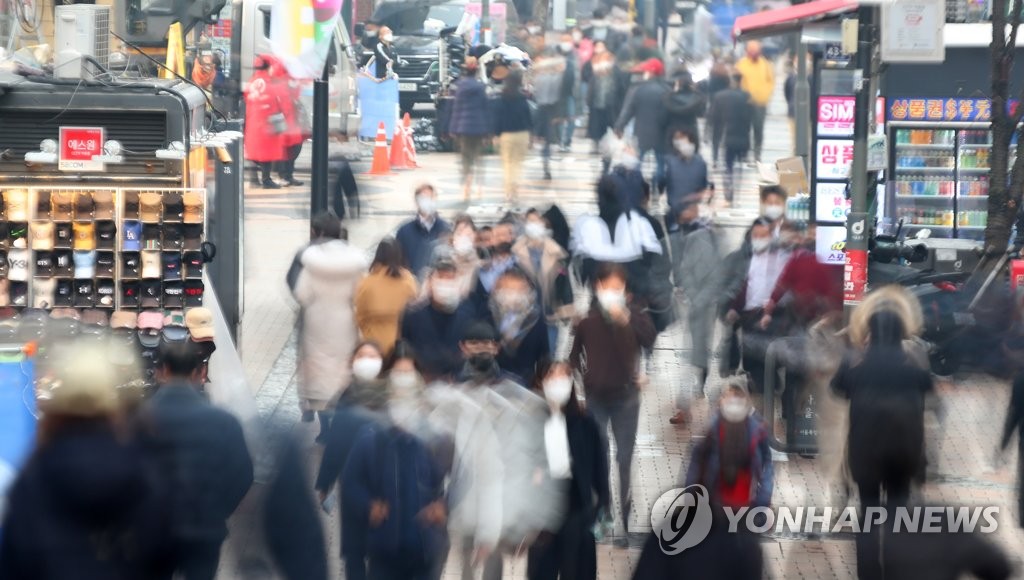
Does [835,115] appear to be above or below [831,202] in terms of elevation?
above

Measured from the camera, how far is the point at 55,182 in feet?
43.1

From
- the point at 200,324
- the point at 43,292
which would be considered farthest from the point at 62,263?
the point at 200,324

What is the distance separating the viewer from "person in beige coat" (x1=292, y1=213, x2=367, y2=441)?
11797mm

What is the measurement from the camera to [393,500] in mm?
7848

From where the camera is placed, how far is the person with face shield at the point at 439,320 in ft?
35.2

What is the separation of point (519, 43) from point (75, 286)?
22.9 m

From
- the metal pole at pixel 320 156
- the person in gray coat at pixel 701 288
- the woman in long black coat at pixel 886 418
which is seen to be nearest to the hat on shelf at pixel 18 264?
the metal pole at pixel 320 156

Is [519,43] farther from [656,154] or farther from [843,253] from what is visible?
[843,253]

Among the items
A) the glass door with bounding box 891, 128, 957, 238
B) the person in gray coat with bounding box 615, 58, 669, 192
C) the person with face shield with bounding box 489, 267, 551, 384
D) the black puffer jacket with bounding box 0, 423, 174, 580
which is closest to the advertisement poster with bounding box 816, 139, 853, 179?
the person with face shield with bounding box 489, 267, 551, 384

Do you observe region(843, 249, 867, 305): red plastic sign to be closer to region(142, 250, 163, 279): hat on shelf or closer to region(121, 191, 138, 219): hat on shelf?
region(142, 250, 163, 279): hat on shelf

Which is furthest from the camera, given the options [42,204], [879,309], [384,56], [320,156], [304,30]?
[384,56]

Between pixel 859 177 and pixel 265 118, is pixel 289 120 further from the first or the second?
pixel 859 177

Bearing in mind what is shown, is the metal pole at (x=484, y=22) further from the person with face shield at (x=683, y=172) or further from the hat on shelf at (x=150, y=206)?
the hat on shelf at (x=150, y=206)

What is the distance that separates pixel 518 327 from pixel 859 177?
298 cm
